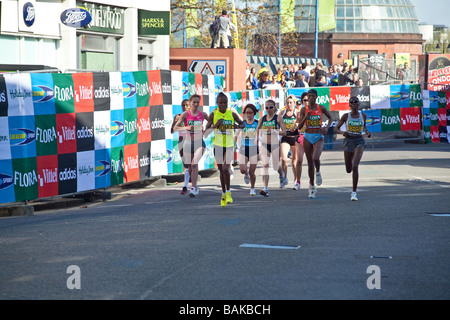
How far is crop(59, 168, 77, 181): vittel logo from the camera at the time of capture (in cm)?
1446

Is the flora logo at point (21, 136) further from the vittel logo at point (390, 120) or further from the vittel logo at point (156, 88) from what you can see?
the vittel logo at point (390, 120)

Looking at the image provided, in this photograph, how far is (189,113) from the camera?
16203mm

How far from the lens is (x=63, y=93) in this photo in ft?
47.3

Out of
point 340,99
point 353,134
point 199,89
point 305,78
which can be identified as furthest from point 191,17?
point 353,134

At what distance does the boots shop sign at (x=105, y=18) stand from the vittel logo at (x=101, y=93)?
10413 millimetres

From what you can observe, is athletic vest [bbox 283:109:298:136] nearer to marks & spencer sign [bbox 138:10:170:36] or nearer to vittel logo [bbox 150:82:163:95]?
vittel logo [bbox 150:82:163:95]

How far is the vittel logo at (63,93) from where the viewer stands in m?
14.2

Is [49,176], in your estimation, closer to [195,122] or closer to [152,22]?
[195,122]

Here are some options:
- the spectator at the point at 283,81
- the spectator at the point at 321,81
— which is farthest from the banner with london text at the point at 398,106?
the spectator at the point at 283,81

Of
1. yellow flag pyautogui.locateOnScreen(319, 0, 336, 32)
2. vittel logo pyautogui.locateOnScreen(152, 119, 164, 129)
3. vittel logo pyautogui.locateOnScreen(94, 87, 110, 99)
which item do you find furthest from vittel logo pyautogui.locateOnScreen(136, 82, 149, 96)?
yellow flag pyautogui.locateOnScreen(319, 0, 336, 32)

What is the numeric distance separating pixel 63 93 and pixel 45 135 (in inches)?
34.6

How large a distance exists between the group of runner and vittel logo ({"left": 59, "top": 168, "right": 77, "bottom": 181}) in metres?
2.23
